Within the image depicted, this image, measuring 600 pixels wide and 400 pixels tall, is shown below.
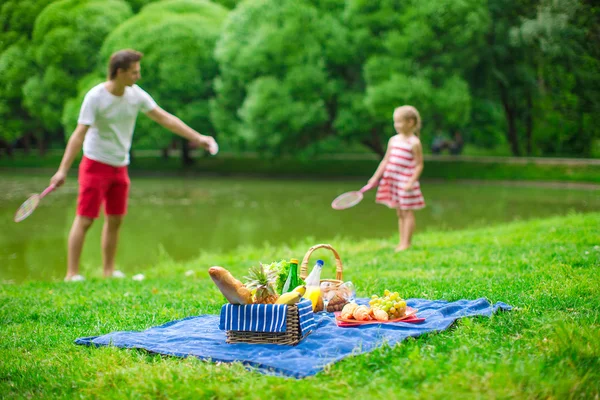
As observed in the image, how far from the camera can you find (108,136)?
7.86 meters

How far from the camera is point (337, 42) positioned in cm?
2791

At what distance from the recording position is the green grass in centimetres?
346

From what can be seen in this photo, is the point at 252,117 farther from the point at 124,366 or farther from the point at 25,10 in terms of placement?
the point at 124,366

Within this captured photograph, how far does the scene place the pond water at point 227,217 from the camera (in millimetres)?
11219

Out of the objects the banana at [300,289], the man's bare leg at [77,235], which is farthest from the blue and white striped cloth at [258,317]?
the man's bare leg at [77,235]

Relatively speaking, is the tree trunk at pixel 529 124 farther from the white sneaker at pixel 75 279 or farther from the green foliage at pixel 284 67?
the white sneaker at pixel 75 279

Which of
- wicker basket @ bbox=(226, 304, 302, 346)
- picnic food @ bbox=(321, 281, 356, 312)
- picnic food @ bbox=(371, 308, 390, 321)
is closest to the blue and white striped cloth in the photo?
wicker basket @ bbox=(226, 304, 302, 346)

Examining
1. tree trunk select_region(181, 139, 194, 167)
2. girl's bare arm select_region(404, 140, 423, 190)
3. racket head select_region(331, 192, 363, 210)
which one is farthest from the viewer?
tree trunk select_region(181, 139, 194, 167)

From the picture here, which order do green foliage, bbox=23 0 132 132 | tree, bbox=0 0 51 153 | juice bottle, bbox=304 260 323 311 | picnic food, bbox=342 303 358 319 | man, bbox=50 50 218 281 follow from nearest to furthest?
1. picnic food, bbox=342 303 358 319
2. juice bottle, bbox=304 260 323 311
3. man, bbox=50 50 218 281
4. tree, bbox=0 0 51 153
5. green foliage, bbox=23 0 132 132

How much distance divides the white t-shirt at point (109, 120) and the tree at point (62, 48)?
27459 millimetres

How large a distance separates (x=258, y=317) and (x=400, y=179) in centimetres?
499

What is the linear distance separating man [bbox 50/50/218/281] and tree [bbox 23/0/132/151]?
27.5 meters

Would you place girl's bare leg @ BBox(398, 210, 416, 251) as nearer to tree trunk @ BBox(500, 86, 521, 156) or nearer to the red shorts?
the red shorts

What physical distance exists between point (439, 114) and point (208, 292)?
71.3 feet
